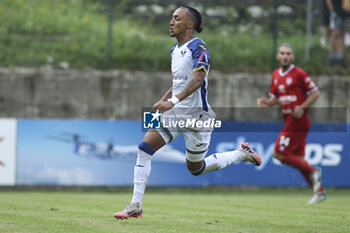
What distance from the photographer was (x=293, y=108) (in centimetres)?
1078

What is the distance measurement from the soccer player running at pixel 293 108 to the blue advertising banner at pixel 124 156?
2306 millimetres

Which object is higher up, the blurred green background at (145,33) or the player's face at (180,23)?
the blurred green background at (145,33)

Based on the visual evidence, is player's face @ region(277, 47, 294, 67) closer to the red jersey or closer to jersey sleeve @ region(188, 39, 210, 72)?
the red jersey

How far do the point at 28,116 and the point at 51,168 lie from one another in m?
2.03

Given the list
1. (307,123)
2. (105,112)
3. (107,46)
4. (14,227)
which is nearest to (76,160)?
(105,112)

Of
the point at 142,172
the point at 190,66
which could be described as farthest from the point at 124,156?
the point at 190,66

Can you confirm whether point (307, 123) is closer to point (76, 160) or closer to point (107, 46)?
point (76, 160)

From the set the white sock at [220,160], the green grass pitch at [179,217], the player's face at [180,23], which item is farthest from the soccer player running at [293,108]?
the player's face at [180,23]

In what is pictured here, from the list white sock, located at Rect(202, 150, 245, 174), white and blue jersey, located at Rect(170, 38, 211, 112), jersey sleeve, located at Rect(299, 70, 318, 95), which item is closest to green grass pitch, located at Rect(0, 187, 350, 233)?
white sock, located at Rect(202, 150, 245, 174)

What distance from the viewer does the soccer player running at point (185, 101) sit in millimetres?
6473

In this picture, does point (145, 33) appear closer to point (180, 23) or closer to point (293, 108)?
point (293, 108)

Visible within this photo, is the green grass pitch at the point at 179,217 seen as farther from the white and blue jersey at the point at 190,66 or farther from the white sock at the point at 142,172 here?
the white and blue jersey at the point at 190,66

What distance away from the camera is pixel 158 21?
16422 millimetres

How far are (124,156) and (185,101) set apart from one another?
20.9 ft
